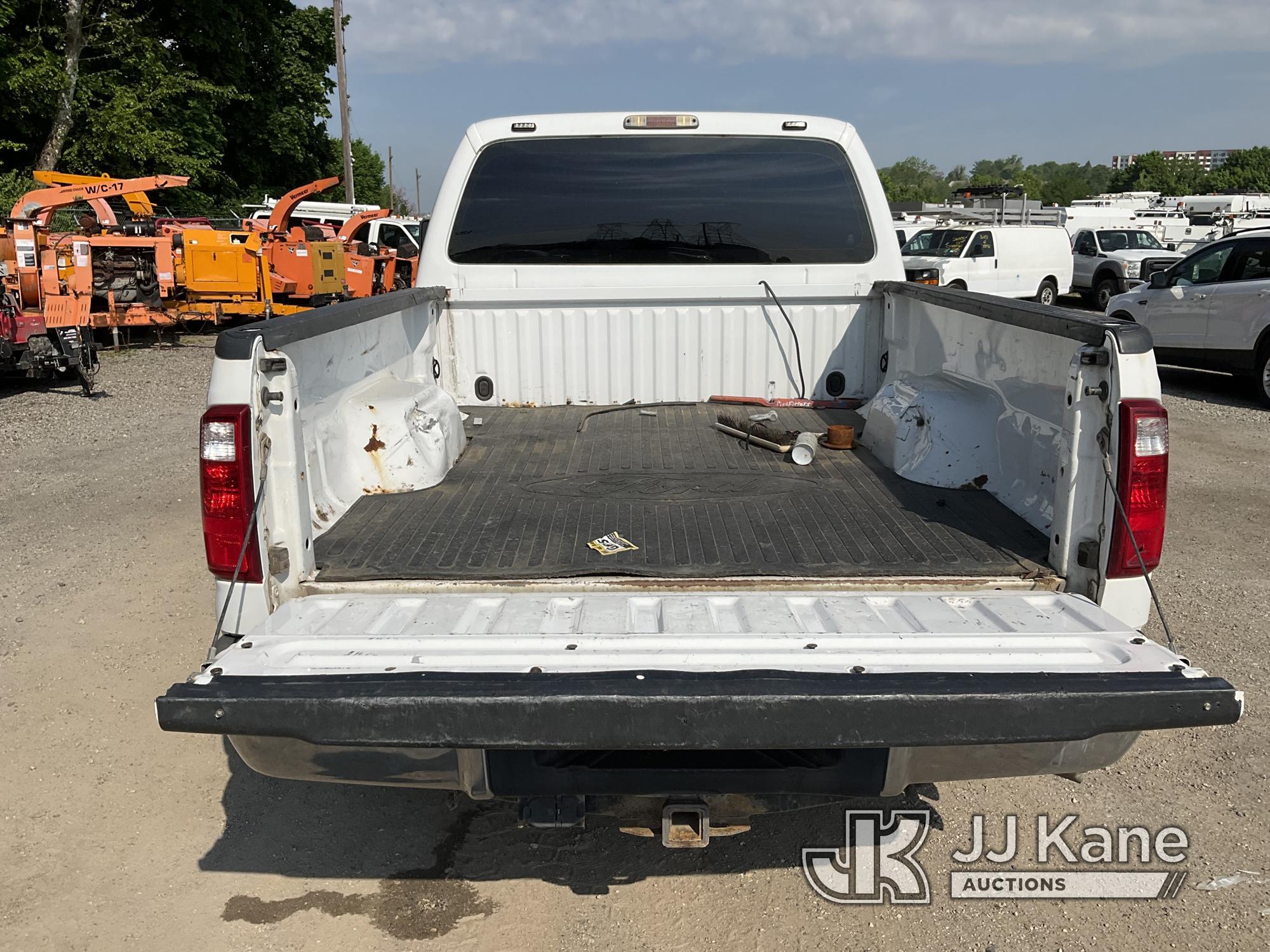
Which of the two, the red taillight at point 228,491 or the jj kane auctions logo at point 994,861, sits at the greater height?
the red taillight at point 228,491

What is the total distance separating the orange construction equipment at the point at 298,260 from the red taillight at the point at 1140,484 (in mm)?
14618

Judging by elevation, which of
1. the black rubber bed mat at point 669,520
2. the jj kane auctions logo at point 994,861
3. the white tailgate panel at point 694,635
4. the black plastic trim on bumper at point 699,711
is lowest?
the jj kane auctions logo at point 994,861

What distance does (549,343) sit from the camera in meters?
4.89

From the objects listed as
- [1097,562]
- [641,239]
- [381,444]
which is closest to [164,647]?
[381,444]

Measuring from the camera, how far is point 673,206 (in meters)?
4.82

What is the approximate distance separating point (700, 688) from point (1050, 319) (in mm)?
1579

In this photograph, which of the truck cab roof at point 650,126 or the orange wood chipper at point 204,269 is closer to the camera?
the truck cab roof at point 650,126

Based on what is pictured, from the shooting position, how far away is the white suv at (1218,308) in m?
11.3

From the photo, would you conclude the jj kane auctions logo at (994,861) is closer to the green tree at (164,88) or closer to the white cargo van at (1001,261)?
the white cargo van at (1001,261)

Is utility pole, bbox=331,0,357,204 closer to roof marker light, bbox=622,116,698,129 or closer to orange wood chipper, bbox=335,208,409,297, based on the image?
orange wood chipper, bbox=335,208,409,297

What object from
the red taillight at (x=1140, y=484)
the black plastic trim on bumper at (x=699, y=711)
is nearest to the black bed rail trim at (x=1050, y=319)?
the red taillight at (x=1140, y=484)

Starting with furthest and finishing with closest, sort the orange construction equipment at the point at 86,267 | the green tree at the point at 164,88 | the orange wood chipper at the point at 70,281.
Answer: the green tree at the point at 164,88 < the orange construction equipment at the point at 86,267 < the orange wood chipper at the point at 70,281

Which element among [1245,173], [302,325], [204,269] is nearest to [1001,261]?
[204,269]

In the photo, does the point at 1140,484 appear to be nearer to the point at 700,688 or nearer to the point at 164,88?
the point at 700,688
